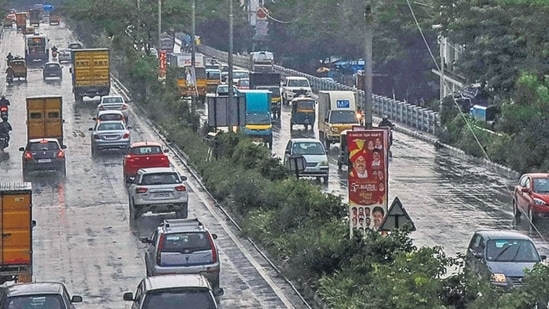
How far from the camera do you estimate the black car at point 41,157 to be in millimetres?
46844

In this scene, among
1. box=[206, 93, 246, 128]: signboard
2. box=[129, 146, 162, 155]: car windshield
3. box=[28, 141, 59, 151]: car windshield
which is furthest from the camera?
box=[28, 141, 59, 151]: car windshield

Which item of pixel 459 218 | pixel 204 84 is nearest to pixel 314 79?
pixel 204 84

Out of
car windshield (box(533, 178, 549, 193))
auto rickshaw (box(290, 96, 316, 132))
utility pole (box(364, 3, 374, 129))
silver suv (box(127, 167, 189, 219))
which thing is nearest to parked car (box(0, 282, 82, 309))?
utility pole (box(364, 3, 374, 129))

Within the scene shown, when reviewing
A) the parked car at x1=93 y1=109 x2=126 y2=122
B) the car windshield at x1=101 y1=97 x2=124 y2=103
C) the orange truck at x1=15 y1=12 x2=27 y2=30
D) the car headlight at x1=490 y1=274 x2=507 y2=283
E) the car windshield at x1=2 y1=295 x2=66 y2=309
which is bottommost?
the car headlight at x1=490 y1=274 x2=507 y2=283

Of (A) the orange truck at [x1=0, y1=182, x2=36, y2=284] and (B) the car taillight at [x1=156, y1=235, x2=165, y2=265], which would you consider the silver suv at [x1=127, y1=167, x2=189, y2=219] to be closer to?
(A) the orange truck at [x1=0, y1=182, x2=36, y2=284]

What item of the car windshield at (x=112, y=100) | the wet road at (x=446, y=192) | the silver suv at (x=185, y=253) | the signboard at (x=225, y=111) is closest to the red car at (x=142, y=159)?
the signboard at (x=225, y=111)

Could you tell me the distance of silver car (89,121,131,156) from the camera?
5253cm

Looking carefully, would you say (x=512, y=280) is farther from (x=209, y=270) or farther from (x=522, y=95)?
(x=522, y=95)

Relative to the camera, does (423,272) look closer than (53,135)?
Yes

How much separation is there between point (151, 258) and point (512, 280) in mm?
6783

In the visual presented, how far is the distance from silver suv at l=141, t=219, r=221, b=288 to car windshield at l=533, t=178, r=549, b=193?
12.8m

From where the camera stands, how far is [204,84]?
7975 cm

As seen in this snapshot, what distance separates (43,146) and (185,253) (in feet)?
76.9

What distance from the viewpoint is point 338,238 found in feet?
82.9
